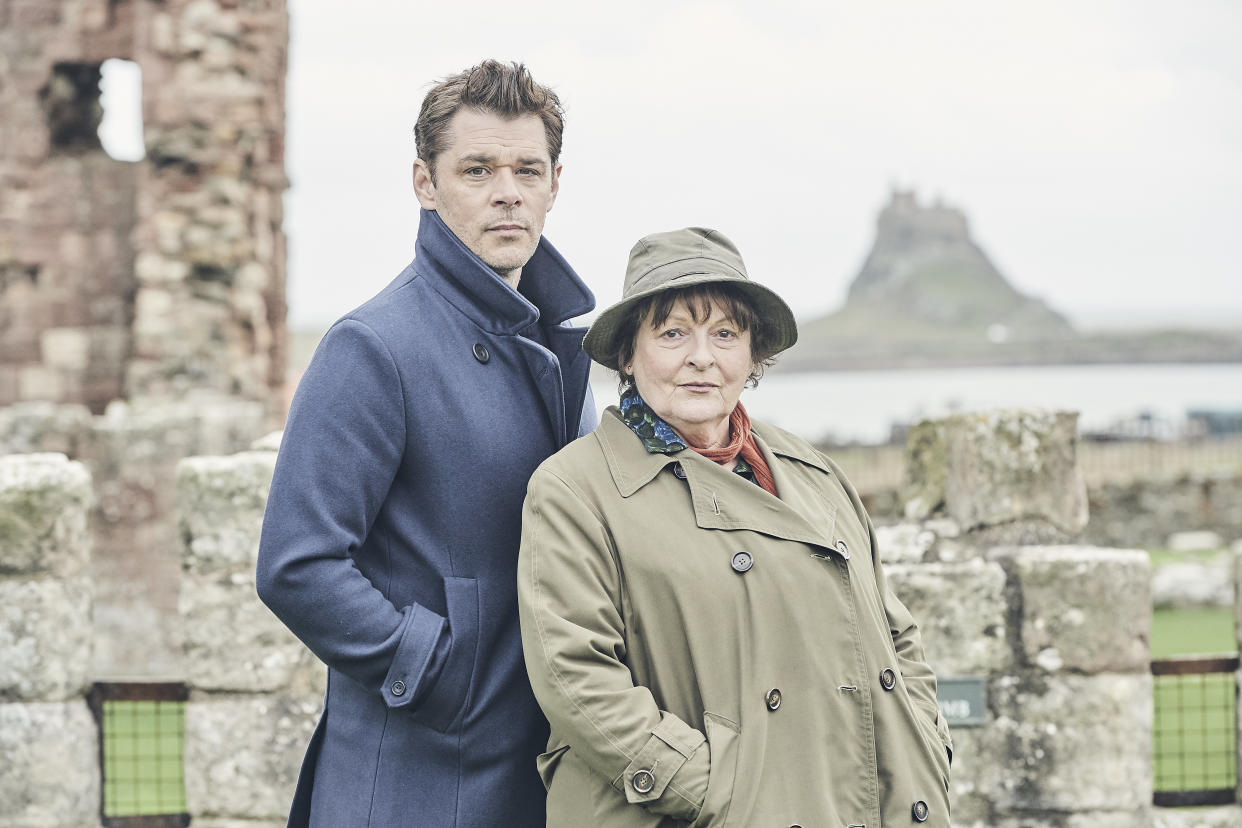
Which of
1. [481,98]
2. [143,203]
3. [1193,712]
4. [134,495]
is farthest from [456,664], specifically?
[143,203]

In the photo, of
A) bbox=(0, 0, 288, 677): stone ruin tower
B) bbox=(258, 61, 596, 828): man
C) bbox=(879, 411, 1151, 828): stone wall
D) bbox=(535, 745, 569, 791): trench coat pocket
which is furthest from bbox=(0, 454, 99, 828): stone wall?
bbox=(0, 0, 288, 677): stone ruin tower

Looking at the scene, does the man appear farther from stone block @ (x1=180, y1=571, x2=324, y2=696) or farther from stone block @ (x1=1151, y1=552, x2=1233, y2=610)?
stone block @ (x1=1151, y1=552, x2=1233, y2=610)

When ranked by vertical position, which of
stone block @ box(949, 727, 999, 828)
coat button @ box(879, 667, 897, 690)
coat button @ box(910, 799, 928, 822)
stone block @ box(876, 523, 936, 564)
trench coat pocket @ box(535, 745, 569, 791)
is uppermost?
stone block @ box(876, 523, 936, 564)

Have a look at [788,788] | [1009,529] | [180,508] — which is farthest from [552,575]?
[1009,529]

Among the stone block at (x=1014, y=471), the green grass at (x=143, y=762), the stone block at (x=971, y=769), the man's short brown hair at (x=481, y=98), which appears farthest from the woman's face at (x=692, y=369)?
the green grass at (x=143, y=762)

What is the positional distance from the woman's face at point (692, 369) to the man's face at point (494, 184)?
1.07 feet

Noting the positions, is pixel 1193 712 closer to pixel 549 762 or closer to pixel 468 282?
pixel 549 762

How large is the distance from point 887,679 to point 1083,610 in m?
2.11

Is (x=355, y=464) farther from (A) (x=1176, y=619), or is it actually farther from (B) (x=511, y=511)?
(A) (x=1176, y=619)

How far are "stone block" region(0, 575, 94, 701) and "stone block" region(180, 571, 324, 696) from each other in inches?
15.2

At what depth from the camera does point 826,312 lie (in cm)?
12000

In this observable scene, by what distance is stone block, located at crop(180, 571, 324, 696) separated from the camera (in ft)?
14.0

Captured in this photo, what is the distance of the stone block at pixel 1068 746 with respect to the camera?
440 cm

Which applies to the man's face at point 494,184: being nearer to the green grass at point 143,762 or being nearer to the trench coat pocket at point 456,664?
the trench coat pocket at point 456,664
